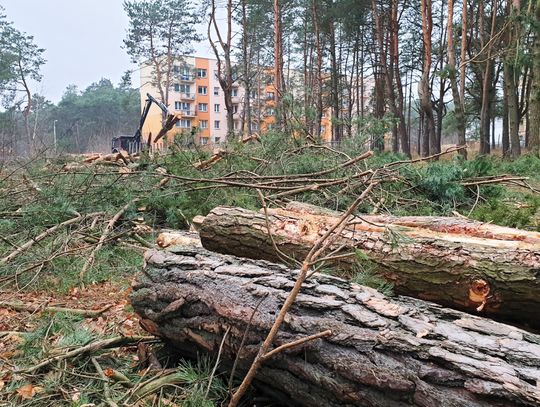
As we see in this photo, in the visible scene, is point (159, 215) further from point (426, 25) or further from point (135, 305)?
point (426, 25)

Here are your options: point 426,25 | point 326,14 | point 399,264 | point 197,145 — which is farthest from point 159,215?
point 326,14

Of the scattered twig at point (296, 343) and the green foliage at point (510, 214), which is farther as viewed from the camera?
the green foliage at point (510, 214)

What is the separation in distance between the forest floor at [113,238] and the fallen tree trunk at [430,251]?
42cm

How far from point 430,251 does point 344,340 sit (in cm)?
118

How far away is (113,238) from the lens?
4.85 metres

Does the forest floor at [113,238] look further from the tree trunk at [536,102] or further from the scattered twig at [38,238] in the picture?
the tree trunk at [536,102]

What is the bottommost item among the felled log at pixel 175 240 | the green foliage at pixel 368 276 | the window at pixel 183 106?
the green foliage at pixel 368 276

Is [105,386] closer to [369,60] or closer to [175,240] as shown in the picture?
[175,240]

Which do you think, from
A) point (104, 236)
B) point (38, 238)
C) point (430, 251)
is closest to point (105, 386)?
point (430, 251)

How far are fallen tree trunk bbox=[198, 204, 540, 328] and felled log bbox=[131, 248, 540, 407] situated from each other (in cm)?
31

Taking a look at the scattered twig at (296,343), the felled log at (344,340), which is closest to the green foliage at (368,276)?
the felled log at (344,340)

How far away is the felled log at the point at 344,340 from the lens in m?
1.42

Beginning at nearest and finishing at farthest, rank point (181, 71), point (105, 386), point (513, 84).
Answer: point (105, 386), point (513, 84), point (181, 71)

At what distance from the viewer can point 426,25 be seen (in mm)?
13891
